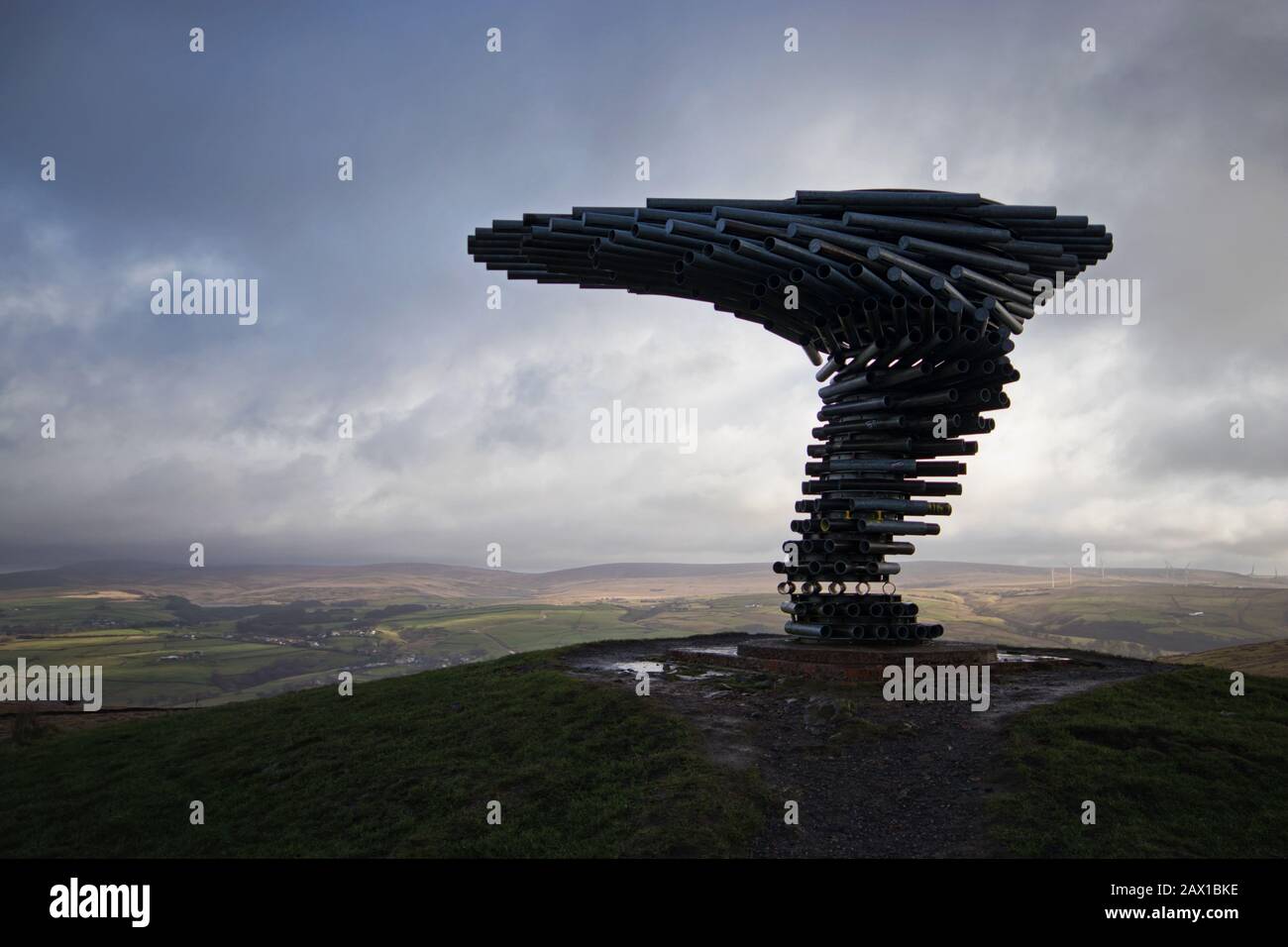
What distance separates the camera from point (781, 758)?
39.8 ft

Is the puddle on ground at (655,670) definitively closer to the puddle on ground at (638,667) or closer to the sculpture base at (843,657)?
the puddle on ground at (638,667)

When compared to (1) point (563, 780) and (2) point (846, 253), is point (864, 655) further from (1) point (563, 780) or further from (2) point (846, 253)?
(2) point (846, 253)

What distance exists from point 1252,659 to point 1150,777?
13162 mm

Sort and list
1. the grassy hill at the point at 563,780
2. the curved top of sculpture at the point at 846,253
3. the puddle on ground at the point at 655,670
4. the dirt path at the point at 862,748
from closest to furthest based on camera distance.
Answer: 1. the grassy hill at the point at 563,780
2. the dirt path at the point at 862,748
3. the curved top of sculpture at the point at 846,253
4. the puddle on ground at the point at 655,670

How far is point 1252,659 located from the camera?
66.4 feet

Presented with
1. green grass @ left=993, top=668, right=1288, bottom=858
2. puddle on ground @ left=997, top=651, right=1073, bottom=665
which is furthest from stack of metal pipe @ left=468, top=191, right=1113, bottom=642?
green grass @ left=993, top=668, right=1288, bottom=858

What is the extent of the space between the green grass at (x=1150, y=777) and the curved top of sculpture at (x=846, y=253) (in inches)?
320

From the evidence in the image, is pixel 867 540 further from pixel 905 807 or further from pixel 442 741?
pixel 442 741

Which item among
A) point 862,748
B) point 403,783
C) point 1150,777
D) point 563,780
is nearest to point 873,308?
point 862,748

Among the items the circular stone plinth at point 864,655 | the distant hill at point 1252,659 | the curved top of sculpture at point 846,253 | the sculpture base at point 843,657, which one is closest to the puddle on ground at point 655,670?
the sculpture base at point 843,657

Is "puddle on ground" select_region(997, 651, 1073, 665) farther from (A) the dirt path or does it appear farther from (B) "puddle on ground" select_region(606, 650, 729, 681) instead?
(B) "puddle on ground" select_region(606, 650, 729, 681)

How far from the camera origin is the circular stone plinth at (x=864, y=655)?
52.9ft

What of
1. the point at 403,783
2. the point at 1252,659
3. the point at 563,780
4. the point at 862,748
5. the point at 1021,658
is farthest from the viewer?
the point at 1252,659
